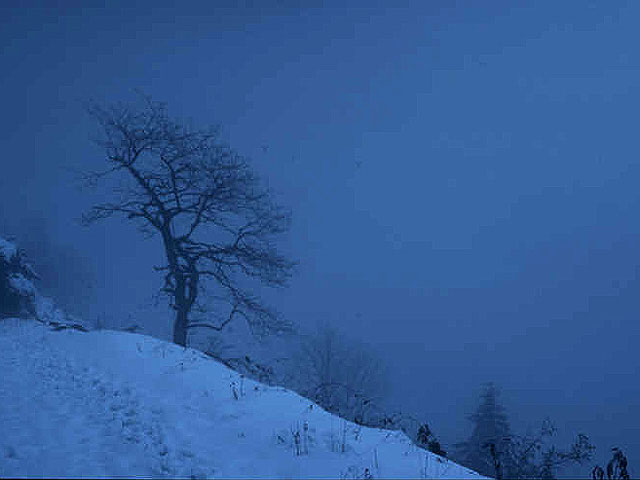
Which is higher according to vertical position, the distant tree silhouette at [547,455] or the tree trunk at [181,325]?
the tree trunk at [181,325]

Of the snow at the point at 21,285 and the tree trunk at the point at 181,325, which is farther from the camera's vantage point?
the snow at the point at 21,285

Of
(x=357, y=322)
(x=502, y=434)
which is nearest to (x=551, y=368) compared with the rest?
(x=357, y=322)

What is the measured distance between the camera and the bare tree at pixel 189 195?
13844 mm

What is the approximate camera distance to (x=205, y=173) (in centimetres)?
1377

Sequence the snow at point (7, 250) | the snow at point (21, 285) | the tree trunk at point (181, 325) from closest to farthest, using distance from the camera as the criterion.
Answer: the tree trunk at point (181, 325), the snow at point (21, 285), the snow at point (7, 250)

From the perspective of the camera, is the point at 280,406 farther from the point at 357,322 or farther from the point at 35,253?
the point at 357,322

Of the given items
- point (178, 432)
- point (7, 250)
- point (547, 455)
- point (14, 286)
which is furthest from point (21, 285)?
point (547, 455)

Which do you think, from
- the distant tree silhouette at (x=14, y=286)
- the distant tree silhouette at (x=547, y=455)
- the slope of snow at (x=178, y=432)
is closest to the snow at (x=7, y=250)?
the distant tree silhouette at (x=14, y=286)

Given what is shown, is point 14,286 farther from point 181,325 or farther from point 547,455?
point 547,455

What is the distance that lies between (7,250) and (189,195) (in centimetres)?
1673

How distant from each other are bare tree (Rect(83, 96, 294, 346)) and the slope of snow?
547 cm

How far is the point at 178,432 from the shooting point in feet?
19.7

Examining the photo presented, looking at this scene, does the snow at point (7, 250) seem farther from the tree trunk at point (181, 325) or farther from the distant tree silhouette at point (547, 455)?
the distant tree silhouette at point (547, 455)

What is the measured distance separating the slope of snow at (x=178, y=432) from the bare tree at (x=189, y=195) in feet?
18.0
